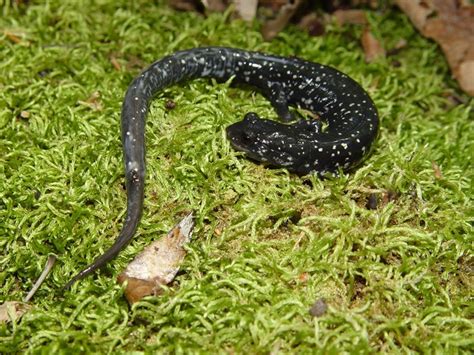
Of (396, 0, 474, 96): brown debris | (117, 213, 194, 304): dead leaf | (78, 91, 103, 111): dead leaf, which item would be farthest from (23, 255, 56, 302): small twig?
(396, 0, 474, 96): brown debris

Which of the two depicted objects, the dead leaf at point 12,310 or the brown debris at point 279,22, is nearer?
the dead leaf at point 12,310

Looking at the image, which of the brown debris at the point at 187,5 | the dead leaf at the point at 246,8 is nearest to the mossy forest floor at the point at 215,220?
the brown debris at the point at 187,5

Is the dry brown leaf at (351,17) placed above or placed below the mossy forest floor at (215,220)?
above

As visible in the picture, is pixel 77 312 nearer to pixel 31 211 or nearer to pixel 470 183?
pixel 31 211

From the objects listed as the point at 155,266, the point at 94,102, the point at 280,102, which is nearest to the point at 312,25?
the point at 280,102

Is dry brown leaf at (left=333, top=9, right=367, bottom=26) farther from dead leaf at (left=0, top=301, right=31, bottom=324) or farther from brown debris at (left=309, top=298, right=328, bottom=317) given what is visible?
dead leaf at (left=0, top=301, right=31, bottom=324)

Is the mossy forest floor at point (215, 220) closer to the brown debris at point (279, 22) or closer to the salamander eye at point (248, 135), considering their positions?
the salamander eye at point (248, 135)

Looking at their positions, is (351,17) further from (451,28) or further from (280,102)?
(280,102)
